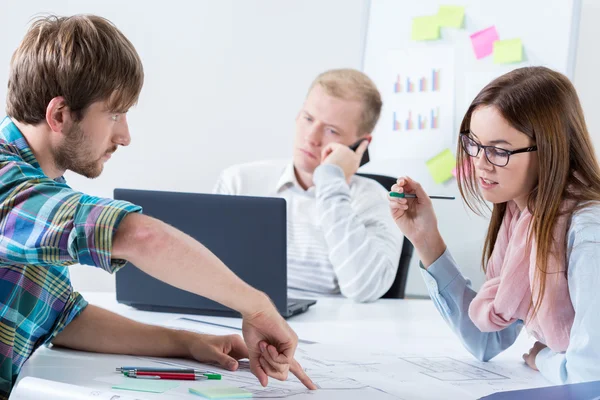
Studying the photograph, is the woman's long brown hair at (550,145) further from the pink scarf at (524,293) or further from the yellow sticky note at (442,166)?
the yellow sticky note at (442,166)

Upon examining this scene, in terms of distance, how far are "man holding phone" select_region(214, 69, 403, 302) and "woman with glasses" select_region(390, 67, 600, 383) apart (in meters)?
0.71

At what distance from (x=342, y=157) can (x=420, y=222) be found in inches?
33.4

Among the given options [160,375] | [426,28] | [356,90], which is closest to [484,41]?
[426,28]

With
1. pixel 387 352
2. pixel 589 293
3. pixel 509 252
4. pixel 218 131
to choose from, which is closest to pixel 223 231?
pixel 387 352

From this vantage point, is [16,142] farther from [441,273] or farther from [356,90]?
[356,90]

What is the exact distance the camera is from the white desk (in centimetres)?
114

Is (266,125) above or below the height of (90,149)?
below

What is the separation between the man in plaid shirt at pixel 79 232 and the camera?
0.90m

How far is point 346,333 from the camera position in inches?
61.0

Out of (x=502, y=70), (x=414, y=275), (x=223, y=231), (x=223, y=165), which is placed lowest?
(x=414, y=275)

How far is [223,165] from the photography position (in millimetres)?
3256

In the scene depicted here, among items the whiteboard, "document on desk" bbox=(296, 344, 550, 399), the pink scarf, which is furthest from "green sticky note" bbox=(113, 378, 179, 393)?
the whiteboard

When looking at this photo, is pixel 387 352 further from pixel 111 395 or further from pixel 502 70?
pixel 502 70

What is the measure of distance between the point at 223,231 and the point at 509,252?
637 millimetres
